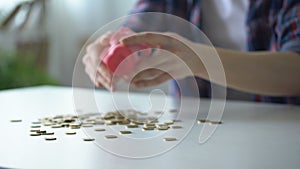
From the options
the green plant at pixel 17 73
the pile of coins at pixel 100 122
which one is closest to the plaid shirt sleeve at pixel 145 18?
the pile of coins at pixel 100 122

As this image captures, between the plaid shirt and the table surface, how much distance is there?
0.23m

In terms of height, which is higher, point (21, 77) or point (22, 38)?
point (22, 38)

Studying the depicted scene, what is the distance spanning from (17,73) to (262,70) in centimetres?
188

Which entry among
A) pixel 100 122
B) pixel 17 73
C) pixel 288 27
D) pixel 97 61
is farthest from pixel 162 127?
pixel 17 73

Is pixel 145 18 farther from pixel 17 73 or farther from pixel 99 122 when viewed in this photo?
pixel 17 73

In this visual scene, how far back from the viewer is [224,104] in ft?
3.25

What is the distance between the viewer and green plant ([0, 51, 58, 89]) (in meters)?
2.56

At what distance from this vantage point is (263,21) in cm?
113

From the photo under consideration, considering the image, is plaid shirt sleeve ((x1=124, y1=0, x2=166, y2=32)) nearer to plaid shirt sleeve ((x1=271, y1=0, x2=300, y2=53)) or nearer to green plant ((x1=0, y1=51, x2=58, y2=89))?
plaid shirt sleeve ((x1=271, y1=0, x2=300, y2=53))

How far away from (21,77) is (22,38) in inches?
8.7

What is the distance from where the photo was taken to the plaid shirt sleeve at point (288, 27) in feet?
3.26

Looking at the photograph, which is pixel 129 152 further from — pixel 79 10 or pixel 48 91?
pixel 79 10

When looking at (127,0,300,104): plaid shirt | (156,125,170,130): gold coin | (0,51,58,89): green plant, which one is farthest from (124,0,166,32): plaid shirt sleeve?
(0,51,58,89): green plant

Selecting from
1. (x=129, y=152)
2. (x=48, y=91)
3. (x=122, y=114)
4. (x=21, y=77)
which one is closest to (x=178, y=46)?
(x=122, y=114)
